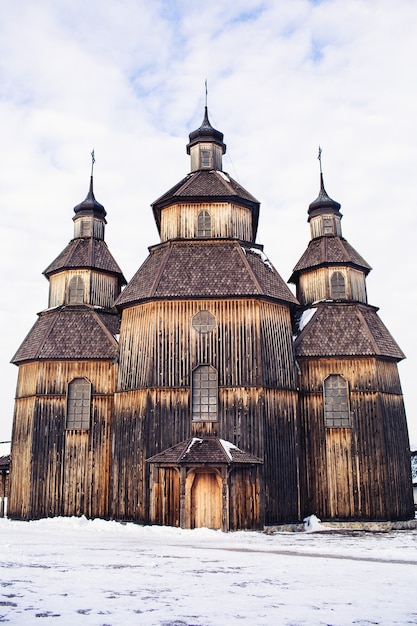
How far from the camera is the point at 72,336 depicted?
88.4ft

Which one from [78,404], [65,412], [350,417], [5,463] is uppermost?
[78,404]

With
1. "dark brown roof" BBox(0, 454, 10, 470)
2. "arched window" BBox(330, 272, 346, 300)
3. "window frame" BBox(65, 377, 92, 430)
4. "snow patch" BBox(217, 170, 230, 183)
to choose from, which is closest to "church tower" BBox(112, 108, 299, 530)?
"window frame" BBox(65, 377, 92, 430)

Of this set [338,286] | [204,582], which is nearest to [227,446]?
[338,286]

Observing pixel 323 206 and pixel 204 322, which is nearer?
pixel 204 322

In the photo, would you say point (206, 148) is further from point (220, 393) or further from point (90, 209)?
point (220, 393)

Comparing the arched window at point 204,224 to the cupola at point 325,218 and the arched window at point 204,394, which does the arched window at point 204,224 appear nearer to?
the arched window at point 204,394

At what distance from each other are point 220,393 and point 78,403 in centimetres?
706

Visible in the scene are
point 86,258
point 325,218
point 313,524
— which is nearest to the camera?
point 313,524

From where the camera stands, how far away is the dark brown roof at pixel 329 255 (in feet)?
95.9

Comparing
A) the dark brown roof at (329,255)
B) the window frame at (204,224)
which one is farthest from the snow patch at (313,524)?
the window frame at (204,224)

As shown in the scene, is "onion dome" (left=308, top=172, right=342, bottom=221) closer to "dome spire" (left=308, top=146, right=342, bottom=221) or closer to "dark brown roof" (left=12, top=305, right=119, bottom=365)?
"dome spire" (left=308, top=146, right=342, bottom=221)

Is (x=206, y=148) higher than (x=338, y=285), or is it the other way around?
(x=206, y=148)

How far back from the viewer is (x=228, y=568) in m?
11.5

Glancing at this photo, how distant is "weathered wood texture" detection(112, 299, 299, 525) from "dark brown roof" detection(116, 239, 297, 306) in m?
0.49
